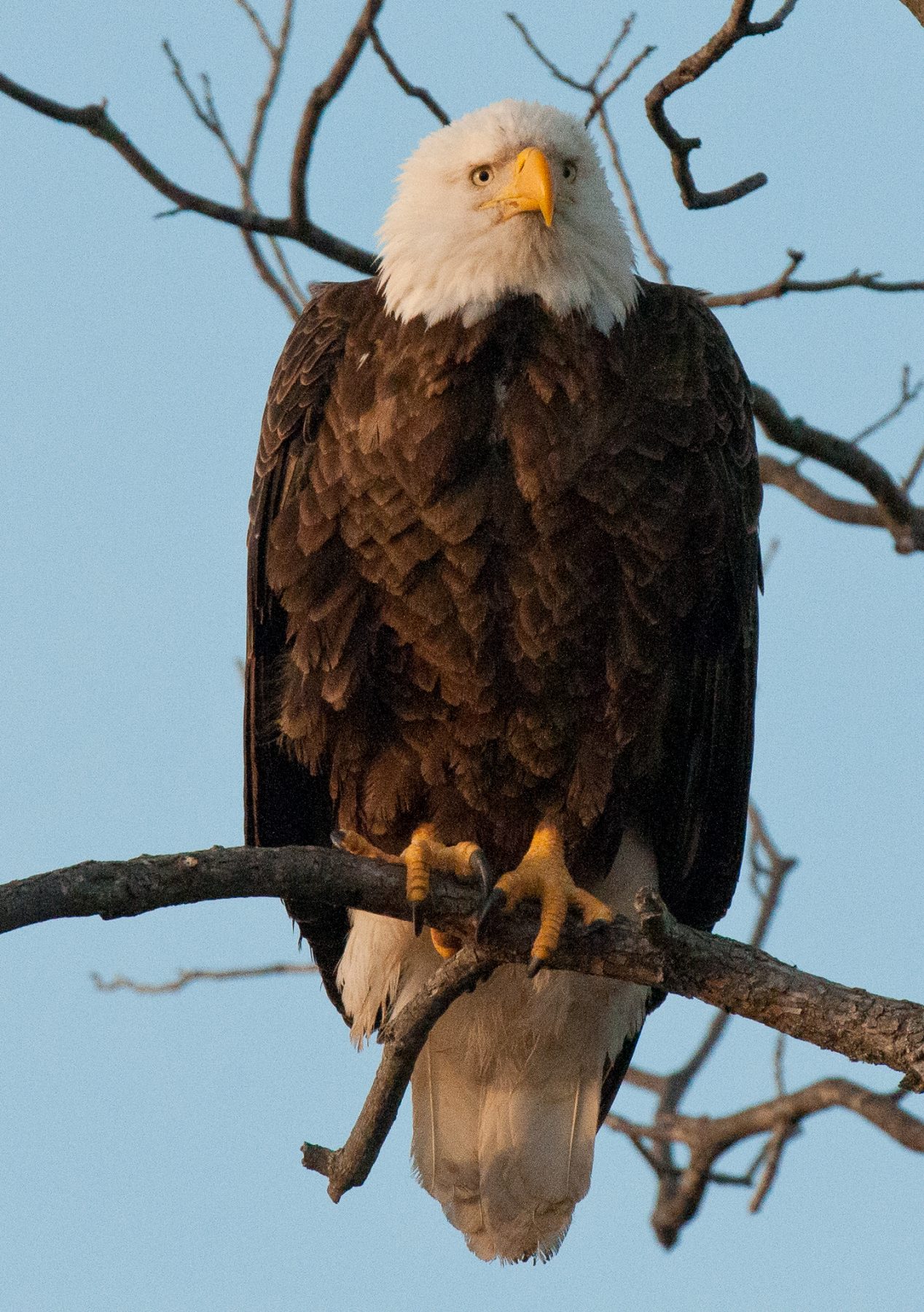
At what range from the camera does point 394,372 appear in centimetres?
407

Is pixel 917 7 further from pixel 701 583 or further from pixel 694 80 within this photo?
pixel 701 583

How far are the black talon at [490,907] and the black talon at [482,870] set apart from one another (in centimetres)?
2

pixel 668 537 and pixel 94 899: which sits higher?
pixel 668 537

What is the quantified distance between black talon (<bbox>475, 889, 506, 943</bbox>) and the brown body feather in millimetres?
471

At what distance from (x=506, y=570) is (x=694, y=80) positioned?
116 cm

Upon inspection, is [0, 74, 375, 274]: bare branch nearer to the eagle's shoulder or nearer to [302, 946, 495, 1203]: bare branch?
the eagle's shoulder

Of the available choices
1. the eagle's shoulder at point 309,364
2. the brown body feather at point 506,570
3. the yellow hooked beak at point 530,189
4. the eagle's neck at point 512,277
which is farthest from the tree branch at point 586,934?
the yellow hooked beak at point 530,189

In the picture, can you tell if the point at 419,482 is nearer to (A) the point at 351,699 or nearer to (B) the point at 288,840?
(A) the point at 351,699

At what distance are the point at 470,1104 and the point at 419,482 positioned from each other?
1945 millimetres

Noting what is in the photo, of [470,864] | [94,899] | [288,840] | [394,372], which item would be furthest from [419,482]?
[94,899]

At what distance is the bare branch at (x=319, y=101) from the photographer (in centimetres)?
463

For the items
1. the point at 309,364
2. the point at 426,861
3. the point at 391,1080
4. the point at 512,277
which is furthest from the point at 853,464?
the point at 391,1080

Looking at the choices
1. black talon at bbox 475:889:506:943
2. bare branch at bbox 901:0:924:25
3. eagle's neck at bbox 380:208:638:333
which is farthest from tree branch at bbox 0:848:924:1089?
bare branch at bbox 901:0:924:25

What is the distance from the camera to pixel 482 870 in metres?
3.82
